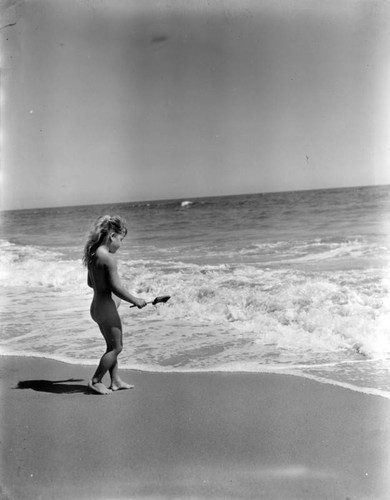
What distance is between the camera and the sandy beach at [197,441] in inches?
100

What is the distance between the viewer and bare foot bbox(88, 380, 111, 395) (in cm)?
348

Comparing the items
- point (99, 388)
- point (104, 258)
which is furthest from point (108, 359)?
point (104, 258)

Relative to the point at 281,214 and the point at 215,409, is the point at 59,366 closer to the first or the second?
the point at 215,409

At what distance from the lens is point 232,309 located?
20.4ft

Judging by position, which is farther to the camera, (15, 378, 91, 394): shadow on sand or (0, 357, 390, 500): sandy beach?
(15, 378, 91, 394): shadow on sand

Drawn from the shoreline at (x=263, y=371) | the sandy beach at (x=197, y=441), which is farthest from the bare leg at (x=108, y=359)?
the shoreline at (x=263, y=371)

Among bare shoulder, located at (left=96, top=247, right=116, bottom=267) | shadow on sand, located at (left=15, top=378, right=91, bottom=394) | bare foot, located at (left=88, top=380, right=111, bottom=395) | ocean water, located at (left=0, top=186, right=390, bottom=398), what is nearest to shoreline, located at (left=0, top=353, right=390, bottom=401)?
ocean water, located at (left=0, top=186, right=390, bottom=398)

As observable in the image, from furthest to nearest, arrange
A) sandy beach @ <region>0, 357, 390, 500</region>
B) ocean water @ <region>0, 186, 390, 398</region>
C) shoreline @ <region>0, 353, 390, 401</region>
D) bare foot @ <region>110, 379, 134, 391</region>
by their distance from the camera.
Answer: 1. ocean water @ <region>0, 186, 390, 398</region>
2. bare foot @ <region>110, 379, 134, 391</region>
3. shoreline @ <region>0, 353, 390, 401</region>
4. sandy beach @ <region>0, 357, 390, 500</region>

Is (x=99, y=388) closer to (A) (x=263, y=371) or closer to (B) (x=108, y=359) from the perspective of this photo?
(B) (x=108, y=359)

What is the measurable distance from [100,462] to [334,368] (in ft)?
6.39

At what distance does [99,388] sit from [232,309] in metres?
2.93

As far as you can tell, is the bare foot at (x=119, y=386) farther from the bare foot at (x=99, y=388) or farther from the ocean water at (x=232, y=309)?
the ocean water at (x=232, y=309)

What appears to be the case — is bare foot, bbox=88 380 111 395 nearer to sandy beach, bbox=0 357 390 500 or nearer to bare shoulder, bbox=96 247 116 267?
sandy beach, bbox=0 357 390 500

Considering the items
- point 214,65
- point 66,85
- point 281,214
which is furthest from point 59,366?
point 281,214
